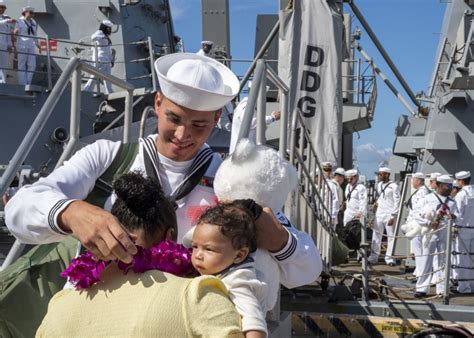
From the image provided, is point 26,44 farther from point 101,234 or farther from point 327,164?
point 101,234

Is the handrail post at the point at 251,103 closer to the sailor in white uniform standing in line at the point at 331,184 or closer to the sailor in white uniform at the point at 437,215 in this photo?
the sailor in white uniform at the point at 437,215

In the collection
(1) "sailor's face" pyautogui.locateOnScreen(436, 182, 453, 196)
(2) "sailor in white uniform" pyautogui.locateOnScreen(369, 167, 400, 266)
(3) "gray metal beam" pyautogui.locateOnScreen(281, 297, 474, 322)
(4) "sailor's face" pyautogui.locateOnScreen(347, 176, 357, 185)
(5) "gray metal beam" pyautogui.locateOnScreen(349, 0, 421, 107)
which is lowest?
(2) "sailor in white uniform" pyautogui.locateOnScreen(369, 167, 400, 266)

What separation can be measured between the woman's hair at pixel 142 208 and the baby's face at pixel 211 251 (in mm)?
102

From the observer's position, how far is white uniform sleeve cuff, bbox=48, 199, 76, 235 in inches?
73.5

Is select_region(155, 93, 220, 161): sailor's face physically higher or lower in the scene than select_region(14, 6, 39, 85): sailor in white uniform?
higher

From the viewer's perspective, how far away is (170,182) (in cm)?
236

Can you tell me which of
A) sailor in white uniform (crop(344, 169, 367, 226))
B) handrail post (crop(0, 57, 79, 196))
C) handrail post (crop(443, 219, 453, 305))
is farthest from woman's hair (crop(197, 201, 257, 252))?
sailor in white uniform (crop(344, 169, 367, 226))

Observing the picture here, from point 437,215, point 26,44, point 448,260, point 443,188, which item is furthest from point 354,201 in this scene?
point 26,44

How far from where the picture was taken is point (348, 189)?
13.1 meters

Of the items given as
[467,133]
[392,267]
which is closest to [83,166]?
[392,267]

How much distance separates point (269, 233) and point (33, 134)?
1324mm

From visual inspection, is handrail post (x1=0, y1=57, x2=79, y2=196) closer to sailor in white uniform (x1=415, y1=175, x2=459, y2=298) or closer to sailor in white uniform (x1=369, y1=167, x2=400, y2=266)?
sailor in white uniform (x1=415, y1=175, x2=459, y2=298)

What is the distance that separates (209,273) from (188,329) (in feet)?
0.82

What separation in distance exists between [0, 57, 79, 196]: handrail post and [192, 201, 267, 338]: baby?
106cm
